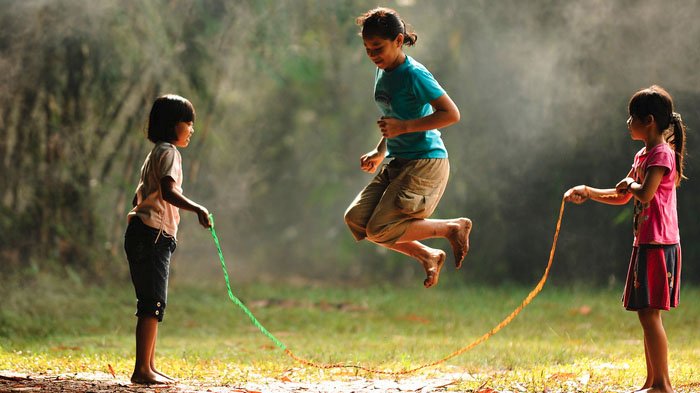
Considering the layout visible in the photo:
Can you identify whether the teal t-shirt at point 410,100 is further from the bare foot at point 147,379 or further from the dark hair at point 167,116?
the bare foot at point 147,379

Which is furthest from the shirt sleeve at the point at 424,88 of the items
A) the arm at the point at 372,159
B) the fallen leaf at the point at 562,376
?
the fallen leaf at the point at 562,376

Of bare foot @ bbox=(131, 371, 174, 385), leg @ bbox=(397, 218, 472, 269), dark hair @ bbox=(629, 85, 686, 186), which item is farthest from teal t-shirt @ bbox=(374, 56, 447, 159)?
bare foot @ bbox=(131, 371, 174, 385)

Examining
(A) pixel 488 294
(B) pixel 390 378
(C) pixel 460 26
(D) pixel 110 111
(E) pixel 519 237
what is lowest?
(B) pixel 390 378

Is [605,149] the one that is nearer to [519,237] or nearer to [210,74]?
[519,237]

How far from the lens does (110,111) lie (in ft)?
30.7

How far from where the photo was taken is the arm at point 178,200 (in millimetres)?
4191

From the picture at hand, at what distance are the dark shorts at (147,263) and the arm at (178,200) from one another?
199 millimetres

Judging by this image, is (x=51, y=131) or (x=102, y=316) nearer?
(x=102, y=316)

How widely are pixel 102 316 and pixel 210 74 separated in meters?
2.93

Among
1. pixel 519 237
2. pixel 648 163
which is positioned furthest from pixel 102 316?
pixel 648 163

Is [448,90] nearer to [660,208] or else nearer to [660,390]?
[660,208]

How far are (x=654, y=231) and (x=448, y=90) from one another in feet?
20.3

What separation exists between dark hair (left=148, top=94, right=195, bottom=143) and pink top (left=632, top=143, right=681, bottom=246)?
2.07 metres

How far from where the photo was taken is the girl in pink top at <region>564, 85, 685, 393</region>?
4.12 m
